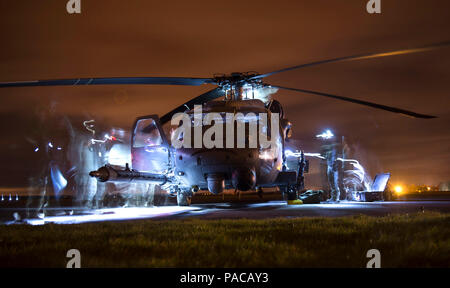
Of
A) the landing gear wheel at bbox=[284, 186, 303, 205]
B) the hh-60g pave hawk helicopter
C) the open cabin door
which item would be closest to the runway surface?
the hh-60g pave hawk helicopter

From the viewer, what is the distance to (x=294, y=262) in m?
5.02

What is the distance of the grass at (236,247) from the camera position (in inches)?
201

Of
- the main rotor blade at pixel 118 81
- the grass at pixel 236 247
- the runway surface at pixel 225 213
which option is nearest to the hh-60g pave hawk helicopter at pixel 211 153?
the main rotor blade at pixel 118 81

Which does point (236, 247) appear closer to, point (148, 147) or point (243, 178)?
point (243, 178)

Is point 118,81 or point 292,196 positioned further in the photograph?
point 292,196

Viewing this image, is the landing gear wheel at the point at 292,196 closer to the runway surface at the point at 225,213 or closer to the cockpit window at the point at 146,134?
the runway surface at the point at 225,213

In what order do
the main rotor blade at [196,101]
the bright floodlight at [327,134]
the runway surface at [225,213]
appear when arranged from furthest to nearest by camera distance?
the bright floodlight at [327,134] < the main rotor blade at [196,101] < the runway surface at [225,213]

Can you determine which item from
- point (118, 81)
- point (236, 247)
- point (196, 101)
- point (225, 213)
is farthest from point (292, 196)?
point (236, 247)

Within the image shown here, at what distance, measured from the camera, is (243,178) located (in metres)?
15.9

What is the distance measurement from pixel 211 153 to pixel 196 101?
4.06 m

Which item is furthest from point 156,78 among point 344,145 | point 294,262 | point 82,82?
point 344,145

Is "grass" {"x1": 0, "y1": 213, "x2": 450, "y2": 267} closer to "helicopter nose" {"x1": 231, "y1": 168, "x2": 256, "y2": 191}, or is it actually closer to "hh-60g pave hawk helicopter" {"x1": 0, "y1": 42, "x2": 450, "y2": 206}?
"hh-60g pave hawk helicopter" {"x1": 0, "y1": 42, "x2": 450, "y2": 206}

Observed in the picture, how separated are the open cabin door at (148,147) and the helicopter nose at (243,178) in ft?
13.7
